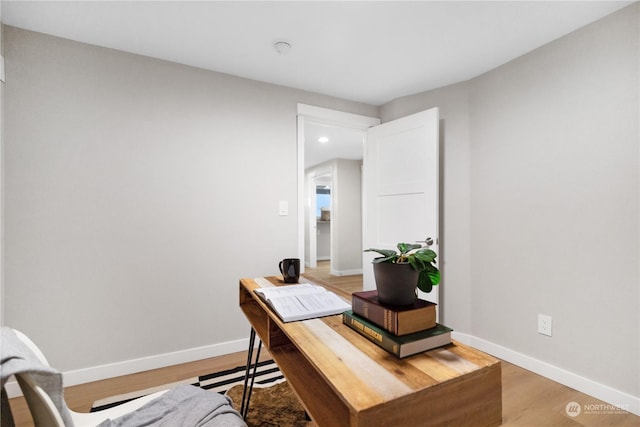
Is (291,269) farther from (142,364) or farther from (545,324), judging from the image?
(545,324)

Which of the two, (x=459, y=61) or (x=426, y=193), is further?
(x=426, y=193)

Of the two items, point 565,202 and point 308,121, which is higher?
point 308,121

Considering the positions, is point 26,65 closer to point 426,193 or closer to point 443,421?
point 443,421

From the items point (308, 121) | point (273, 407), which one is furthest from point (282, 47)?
point (273, 407)

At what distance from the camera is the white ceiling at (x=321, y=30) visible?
5.38ft

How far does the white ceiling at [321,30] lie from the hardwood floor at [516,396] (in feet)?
5.07

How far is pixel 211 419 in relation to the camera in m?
0.87

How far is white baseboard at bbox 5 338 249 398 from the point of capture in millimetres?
1896

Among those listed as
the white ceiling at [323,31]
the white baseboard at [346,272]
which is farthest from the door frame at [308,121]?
the white baseboard at [346,272]

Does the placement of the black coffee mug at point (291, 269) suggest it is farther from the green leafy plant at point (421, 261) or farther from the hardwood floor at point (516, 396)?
the green leafy plant at point (421, 261)

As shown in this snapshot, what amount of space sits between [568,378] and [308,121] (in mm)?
2753

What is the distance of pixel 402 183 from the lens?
273 cm

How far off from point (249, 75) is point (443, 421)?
256 centimetres

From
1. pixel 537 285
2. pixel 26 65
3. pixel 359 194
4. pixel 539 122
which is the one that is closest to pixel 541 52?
pixel 539 122
